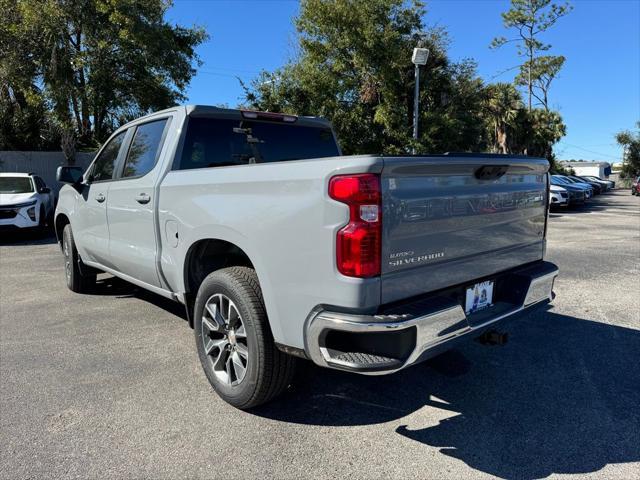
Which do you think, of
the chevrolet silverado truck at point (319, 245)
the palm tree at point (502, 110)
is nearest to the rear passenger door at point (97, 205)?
the chevrolet silverado truck at point (319, 245)

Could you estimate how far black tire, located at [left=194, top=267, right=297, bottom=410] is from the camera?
2.89m

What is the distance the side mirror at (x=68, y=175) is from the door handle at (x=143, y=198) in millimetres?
1775

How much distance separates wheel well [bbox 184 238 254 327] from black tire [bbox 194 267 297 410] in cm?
30

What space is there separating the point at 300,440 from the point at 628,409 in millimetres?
2182

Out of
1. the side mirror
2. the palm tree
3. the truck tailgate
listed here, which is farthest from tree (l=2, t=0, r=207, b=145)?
the palm tree

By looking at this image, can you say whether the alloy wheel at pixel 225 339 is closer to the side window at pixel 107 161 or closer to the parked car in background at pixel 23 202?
the side window at pixel 107 161

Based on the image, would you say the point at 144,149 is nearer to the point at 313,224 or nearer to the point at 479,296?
the point at 313,224

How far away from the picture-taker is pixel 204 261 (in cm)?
363

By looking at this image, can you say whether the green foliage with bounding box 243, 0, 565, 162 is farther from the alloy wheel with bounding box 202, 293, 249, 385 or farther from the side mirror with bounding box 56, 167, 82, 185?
the alloy wheel with bounding box 202, 293, 249, 385

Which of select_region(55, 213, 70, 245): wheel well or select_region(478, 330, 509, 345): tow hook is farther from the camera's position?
select_region(55, 213, 70, 245): wheel well

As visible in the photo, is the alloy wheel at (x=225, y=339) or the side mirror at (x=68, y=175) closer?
the alloy wheel at (x=225, y=339)

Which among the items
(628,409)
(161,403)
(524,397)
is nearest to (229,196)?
(161,403)

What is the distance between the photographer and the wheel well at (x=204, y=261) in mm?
3484

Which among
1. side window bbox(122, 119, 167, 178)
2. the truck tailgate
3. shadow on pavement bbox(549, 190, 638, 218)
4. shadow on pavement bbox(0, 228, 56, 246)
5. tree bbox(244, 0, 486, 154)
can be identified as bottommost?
shadow on pavement bbox(549, 190, 638, 218)
